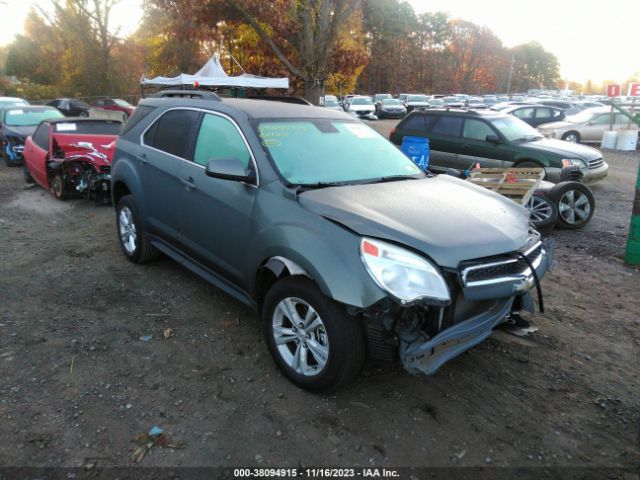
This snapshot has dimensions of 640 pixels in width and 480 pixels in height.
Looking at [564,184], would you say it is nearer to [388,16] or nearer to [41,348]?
[41,348]

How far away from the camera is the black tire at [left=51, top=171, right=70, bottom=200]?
28.6 feet

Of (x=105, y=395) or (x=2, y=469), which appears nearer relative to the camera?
(x=2, y=469)

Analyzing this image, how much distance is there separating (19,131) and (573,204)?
13033 mm

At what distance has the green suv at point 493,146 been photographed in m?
9.41

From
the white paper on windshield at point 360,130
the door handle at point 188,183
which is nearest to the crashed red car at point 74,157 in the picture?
the door handle at point 188,183

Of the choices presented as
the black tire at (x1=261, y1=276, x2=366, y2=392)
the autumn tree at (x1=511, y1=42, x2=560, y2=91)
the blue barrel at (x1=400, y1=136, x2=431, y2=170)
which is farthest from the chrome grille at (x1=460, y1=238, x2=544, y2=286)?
the autumn tree at (x1=511, y1=42, x2=560, y2=91)

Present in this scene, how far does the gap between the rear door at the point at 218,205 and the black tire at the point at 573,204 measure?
5.29 metres

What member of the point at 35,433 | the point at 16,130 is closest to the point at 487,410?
the point at 35,433

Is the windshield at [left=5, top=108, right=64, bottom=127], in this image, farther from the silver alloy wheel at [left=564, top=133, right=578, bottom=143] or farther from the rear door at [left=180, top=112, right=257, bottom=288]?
the silver alloy wheel at [left=564, top=133, right=578, bottom=143]

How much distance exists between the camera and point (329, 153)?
3902 mm

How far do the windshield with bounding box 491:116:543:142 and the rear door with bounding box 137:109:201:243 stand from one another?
7.37m

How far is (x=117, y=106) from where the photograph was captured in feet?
75.0

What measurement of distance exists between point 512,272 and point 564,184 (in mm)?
4961

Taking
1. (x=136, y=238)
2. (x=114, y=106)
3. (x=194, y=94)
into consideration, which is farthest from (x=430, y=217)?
(x=114, y=106)
